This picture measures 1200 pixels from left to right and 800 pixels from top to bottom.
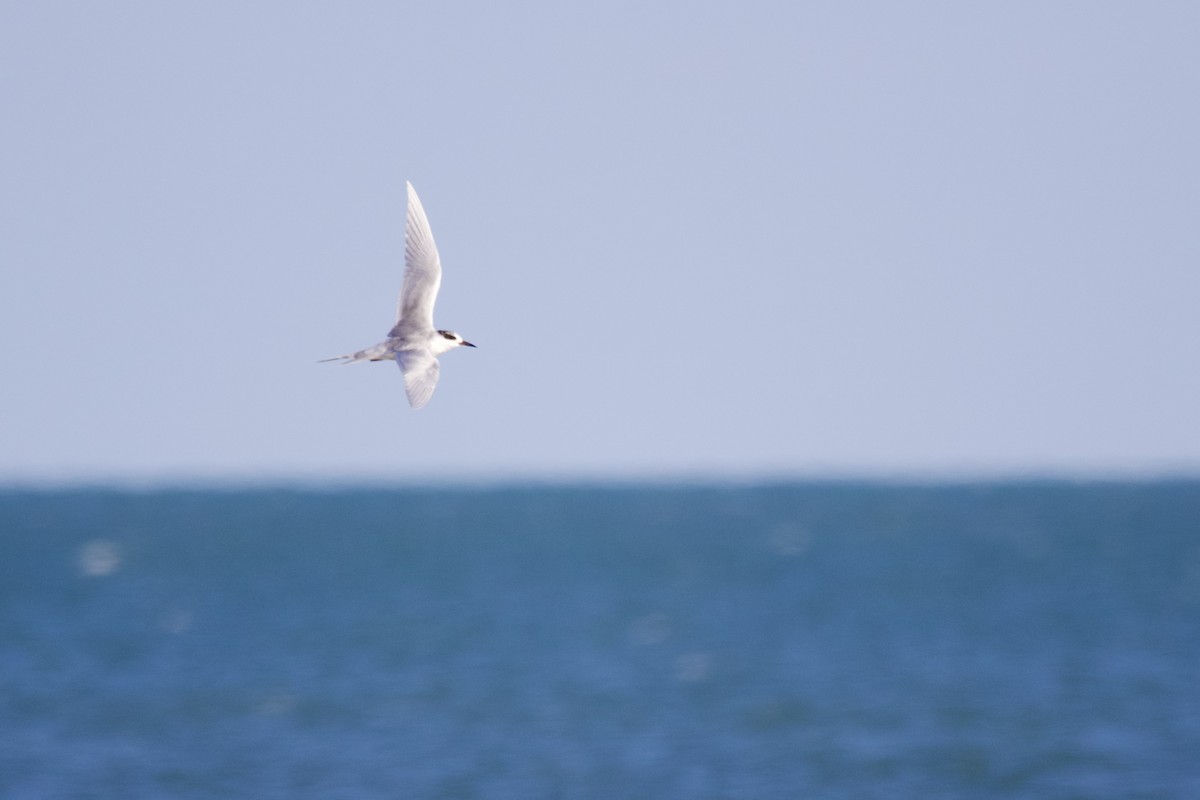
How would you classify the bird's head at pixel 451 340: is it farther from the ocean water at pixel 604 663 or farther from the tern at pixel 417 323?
the ocean water at pixel 604 663

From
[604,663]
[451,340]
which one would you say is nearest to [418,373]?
[451,340]

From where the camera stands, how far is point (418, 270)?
1436 cm

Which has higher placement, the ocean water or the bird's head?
the bird's head

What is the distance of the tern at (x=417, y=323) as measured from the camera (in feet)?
41.7

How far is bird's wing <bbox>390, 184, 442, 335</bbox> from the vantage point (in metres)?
14.2

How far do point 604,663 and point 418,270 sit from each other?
30206 millimetres

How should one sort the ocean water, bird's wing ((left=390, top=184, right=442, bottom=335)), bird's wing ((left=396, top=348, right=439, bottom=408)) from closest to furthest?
bird's wing ((left=396, top=348, right=439, bottom=408))
bird's wing ((left=390, top=184, right=442, bottom=335))
the ocean water

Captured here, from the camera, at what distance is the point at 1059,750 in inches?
1270

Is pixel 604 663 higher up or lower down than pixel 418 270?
lower down

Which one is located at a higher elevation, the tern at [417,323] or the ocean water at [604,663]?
the tern at [417,323]

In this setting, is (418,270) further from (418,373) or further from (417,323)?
(418,373)

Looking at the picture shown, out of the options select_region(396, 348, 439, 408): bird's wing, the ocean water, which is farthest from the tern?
the ocean water

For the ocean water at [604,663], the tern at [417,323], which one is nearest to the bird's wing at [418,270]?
the tern at [417,323]

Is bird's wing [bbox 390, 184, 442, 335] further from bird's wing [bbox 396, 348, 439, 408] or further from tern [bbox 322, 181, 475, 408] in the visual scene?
bird's wing [bbox 396, 348, 439, 408]
